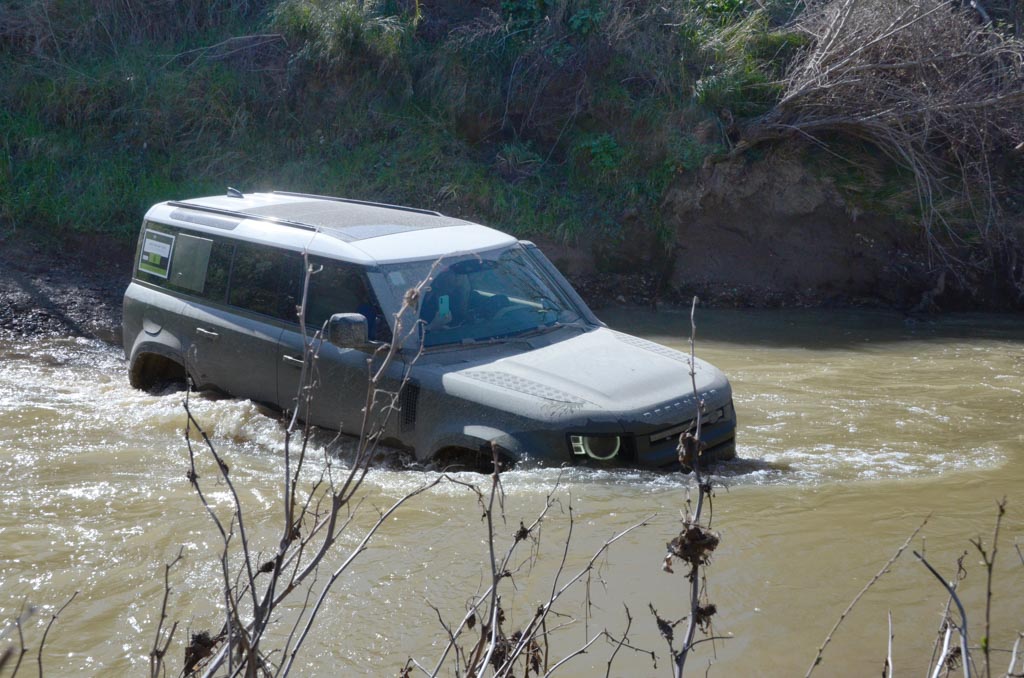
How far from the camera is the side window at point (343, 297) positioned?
5953 millimetres

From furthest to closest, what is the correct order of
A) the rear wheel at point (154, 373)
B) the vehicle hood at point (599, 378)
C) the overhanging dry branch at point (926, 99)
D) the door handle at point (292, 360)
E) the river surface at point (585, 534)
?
the overhanging dry branch at point (926, 99), the rear wheel at point (154, 373), the door handle at point (292, 360), the vehicle hood at point (599, 378), the river surface at point (585, 534)

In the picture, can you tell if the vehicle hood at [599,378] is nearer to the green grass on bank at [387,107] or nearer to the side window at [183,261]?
the side window at [183,261]

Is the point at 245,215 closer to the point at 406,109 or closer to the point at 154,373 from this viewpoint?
the point at 154,373

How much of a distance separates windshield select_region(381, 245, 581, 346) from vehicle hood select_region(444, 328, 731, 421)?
12.6 inches

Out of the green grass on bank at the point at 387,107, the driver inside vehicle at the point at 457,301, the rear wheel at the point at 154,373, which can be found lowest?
the rear wheel at the point at 154,373

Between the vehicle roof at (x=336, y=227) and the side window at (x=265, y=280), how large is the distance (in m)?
0.08

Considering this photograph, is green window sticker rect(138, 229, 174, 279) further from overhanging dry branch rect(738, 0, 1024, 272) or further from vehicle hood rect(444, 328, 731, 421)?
overhanging dry branch rect(738, 0, 1024, 272)

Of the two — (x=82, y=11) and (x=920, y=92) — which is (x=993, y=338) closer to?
(x=920, y=92)

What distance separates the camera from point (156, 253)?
7.42 meters

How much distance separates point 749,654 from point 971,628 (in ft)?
3.08

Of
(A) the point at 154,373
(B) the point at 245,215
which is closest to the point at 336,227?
(B) the point at 245,215

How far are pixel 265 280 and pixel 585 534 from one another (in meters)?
2.84

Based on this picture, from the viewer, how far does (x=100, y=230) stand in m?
12.1

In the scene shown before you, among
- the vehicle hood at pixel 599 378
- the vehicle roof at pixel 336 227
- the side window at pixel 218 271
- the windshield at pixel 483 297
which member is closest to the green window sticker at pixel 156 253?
the vehicle roof at pixel 336 227
